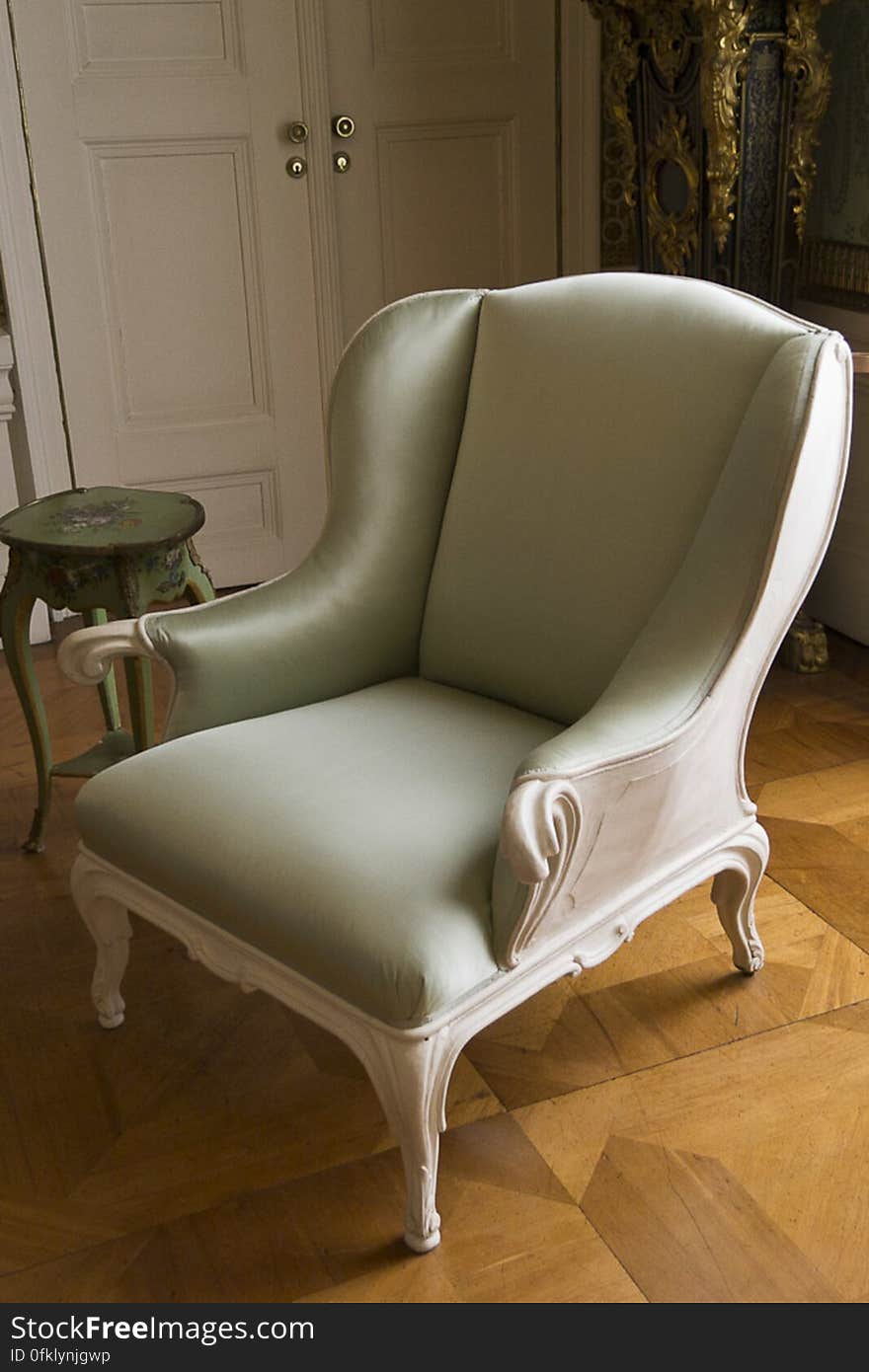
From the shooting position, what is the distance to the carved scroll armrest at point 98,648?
182 cm

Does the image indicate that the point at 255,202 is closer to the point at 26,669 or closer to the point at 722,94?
the point at 722,94

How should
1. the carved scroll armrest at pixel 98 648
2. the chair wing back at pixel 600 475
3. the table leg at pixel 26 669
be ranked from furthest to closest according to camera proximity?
the table leg at pixel 26 669 → the carved scroll armrest at pixel 98 648 → the chair wing back at pixel 600 475

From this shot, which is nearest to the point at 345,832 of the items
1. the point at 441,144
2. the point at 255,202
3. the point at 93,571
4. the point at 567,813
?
the point at 567,813

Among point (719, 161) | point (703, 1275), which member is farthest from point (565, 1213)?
point (719, 161)

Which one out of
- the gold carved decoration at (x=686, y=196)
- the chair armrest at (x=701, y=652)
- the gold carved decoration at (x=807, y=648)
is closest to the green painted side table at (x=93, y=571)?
the chair armrest at (x=701, y=652)

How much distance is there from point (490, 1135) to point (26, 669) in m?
1.10

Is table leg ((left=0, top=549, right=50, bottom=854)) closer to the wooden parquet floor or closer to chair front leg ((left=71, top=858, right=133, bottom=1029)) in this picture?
the wooden parquet floor

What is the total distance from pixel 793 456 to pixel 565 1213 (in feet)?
2.95

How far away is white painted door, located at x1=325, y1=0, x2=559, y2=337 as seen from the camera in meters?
3.42

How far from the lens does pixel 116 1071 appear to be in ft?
6.18

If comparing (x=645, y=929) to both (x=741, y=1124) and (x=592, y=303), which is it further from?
(x=592, y=303)

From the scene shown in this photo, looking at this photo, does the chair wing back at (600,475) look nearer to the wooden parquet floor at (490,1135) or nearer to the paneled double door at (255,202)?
the wooden parquet floor at (490,1135)

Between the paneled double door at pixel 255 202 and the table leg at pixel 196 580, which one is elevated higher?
the paneled double door at pixel 255 202

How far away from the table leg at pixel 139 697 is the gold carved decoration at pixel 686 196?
147cm
